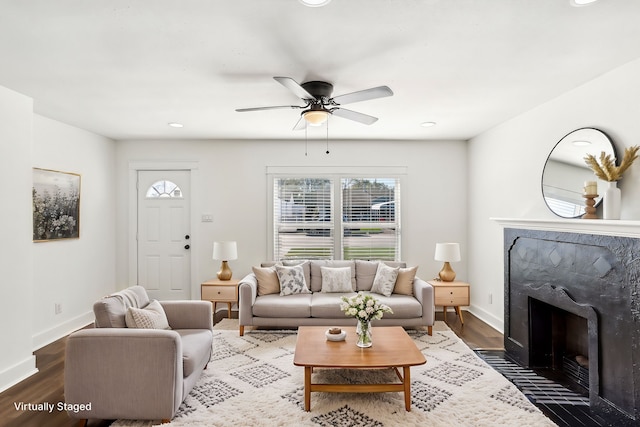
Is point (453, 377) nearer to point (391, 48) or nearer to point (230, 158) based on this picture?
point (391, 48)

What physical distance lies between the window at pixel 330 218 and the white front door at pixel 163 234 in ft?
4.69

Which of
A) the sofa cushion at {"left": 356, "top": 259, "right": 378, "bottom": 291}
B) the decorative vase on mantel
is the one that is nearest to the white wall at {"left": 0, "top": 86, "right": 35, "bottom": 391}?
the sofa cushion at {"left": 356, "top": 259, "right": 378, "bottom": 291}

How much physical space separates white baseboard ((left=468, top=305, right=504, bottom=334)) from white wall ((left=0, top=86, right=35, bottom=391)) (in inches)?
193

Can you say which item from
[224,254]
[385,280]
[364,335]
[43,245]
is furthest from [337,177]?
[43,245]

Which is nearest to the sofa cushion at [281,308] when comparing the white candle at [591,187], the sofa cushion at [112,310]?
the sofa cushion at [112,310]

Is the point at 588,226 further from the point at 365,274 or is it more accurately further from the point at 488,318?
the point at 365,274

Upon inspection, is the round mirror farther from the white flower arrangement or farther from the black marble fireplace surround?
the white flower arrangement

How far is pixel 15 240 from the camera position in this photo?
3.21 m

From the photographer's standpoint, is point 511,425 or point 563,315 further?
point 563,315

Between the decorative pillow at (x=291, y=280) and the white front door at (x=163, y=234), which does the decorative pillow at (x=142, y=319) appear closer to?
the decorative pillow at (x=291, y=280)

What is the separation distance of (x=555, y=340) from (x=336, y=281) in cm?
237

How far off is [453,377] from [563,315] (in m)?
1.22

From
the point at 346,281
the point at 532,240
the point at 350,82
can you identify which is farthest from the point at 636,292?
the point at 346,281

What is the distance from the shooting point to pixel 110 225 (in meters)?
5.32
